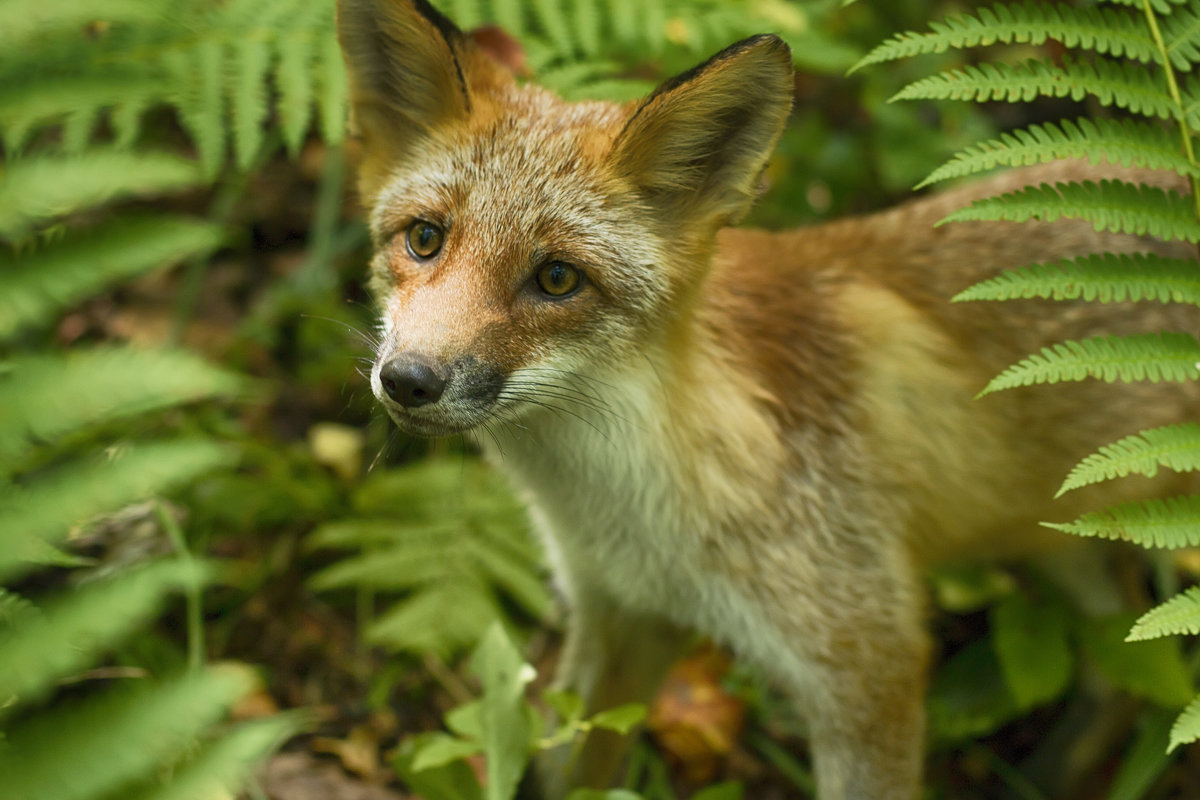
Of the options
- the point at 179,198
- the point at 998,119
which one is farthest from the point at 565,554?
the point at 998,119

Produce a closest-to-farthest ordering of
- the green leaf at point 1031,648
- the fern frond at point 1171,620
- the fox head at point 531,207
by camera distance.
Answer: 1. the fern frond at point 1171,620
2. the fox head at point 531,207
3. the green leaf at point 1031,648

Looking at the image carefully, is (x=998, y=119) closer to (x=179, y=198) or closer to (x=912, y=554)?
(x=912, y=554)

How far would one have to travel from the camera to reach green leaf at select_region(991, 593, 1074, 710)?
460 cm

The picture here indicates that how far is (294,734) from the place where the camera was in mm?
4836

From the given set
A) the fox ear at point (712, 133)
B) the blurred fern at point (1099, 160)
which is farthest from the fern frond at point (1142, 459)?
the fox ear at point (712, 133)

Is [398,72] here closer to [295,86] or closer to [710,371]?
[295,86]

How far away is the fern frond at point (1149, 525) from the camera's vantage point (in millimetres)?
2869

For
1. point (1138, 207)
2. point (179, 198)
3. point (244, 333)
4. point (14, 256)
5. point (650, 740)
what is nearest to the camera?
point (14, 256)

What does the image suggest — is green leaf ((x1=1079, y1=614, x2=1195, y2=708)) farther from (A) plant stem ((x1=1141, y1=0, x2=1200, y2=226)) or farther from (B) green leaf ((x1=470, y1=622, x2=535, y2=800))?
(B) green leaf ((x1=470, y1=622, x2=535, y2=800))

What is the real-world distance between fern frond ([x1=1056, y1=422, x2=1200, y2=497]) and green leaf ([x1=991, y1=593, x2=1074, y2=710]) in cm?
197

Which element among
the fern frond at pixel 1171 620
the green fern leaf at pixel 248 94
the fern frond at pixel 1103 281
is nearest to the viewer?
the fern frond at pixel 1171 620

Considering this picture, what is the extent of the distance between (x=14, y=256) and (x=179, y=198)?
5728 mm

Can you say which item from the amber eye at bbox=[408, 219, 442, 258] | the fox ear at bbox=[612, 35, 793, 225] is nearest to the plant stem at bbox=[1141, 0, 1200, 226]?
the fox ear at bbox=[612, 35, 793, 225]

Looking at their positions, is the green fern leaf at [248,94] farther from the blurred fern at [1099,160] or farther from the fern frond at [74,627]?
the fern frond at [74,627]
